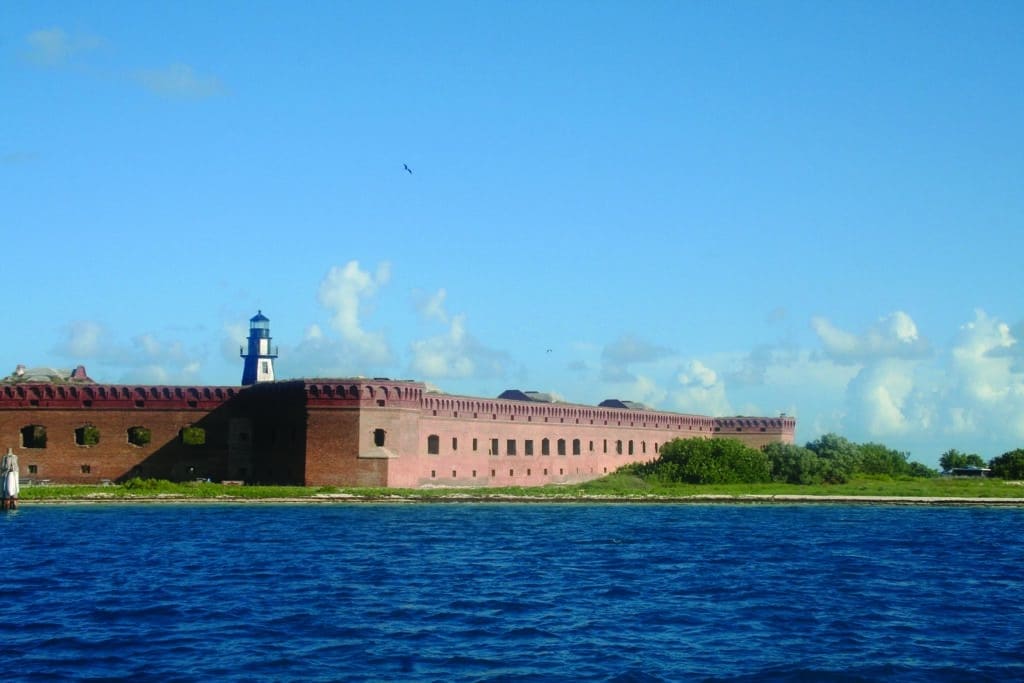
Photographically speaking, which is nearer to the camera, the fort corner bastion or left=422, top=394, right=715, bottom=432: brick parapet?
the fort corner bastion

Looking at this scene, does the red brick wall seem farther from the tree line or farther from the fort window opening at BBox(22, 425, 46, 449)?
the tree line

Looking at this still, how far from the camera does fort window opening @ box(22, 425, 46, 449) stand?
185ft

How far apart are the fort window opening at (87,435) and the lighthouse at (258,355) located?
17.6 m

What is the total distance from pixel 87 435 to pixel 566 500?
21.5 meters

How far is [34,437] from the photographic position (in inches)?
2224

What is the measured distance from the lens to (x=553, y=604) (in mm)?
25203

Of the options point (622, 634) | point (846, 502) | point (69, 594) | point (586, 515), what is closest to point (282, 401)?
point (586, 515)

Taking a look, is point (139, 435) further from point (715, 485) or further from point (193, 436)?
point (715, 485)

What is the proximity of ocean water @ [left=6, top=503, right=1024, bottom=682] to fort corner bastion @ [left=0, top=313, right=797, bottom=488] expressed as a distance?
28.5ft

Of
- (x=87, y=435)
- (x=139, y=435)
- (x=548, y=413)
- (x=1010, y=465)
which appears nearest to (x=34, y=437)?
(x=87, y=435)

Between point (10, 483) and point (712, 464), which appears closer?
point (10, 483)

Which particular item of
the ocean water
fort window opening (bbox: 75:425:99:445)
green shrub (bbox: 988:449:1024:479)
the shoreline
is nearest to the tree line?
green shrub (bbox: 988:449:1024:479)

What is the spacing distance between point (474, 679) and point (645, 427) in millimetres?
57785

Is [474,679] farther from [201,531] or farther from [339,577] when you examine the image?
[201,531]
